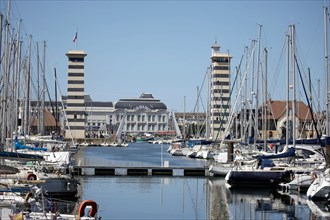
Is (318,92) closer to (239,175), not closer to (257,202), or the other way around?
(239,175)

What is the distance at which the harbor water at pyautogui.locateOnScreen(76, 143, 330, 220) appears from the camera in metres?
38.5

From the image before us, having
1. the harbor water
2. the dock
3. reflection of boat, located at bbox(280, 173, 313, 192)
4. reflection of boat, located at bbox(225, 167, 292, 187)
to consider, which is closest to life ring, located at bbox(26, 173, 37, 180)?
the harbor water

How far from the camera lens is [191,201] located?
45438 millimetres

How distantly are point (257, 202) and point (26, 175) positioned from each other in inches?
590

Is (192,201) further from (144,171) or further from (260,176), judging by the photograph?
(144,171)

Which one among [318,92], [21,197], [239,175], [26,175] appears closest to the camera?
[21,197]

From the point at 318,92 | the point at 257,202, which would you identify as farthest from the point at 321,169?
the point at 318,92

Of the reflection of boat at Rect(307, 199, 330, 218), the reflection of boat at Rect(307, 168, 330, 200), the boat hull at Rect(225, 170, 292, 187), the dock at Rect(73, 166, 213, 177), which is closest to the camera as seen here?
the reflection of boat at Rect(307, 199, 330, 218)

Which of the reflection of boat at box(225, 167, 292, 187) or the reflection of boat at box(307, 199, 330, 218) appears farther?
the reflection of boat at box(225, 167, 292, 187)

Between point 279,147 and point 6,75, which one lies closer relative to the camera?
point 6,75

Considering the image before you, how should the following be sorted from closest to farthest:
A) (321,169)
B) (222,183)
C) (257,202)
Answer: (257,202) → (321,169) → (222,183)

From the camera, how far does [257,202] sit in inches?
1725

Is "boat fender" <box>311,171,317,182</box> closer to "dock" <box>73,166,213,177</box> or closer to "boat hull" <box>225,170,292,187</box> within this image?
"boat hull" <box>225,170,292,187</box>

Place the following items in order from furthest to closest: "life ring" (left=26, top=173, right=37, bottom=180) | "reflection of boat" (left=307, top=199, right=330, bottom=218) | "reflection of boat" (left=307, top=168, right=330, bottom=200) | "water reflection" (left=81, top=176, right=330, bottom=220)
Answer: "reflection of boat" (left=307, top=168, right=330, bottom=200), "life ring" (left=26, top=173, right=37, bottom=180), "water reflection" (left=81, top=176, right=330, bottom=220), "reflection of boat" (left=307, top=199, right=330, bottom=218)
